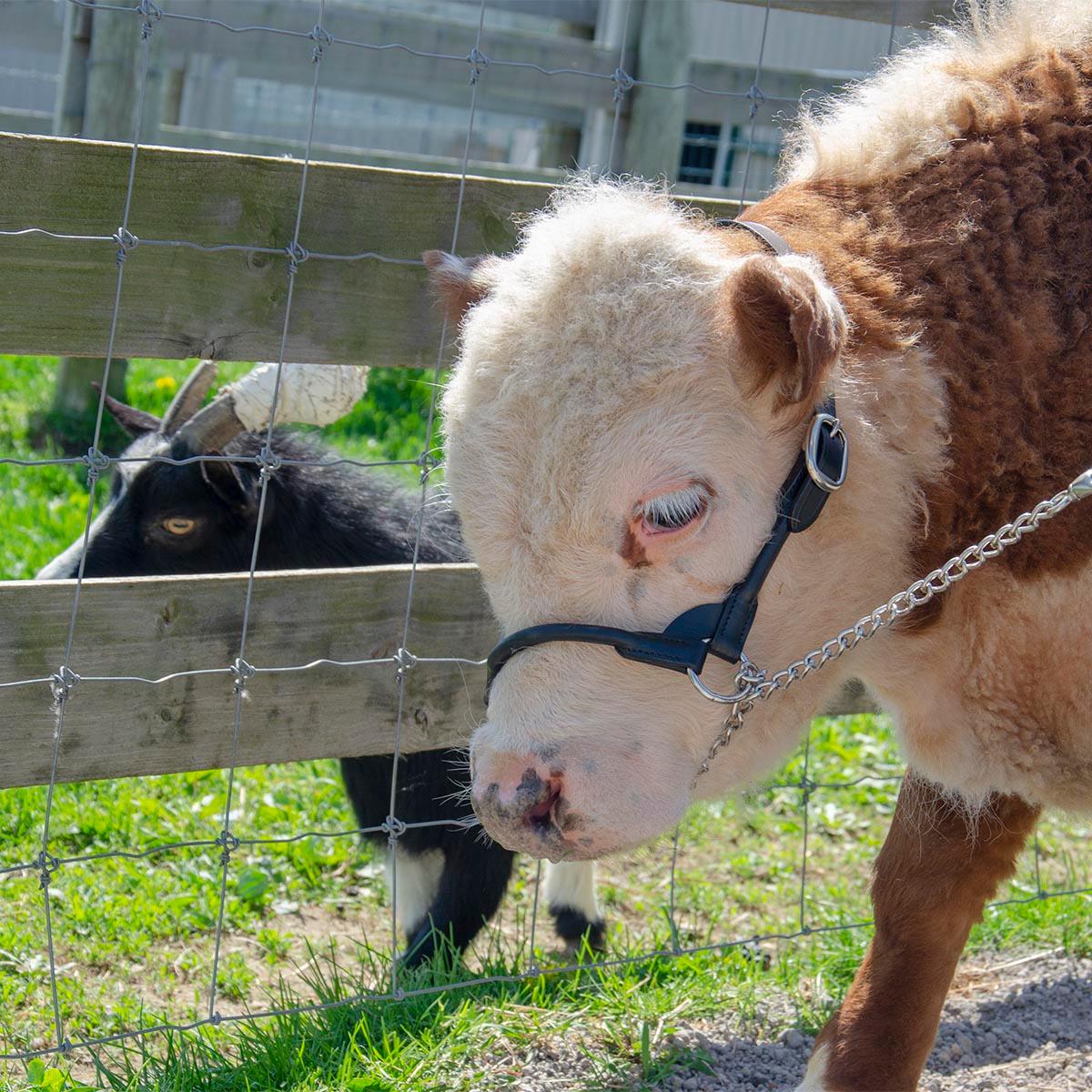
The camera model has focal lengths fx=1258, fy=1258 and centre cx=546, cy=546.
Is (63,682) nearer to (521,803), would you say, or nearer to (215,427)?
(521,803)

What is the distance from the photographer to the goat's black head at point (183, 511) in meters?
4.10

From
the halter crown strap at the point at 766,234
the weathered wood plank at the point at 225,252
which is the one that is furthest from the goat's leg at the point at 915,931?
the weathered wood plank at the point at 225,252

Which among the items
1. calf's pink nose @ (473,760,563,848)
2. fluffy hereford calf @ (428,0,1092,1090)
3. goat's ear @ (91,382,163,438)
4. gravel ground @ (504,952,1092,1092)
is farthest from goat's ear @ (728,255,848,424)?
goat's ear @ (91,382,163,438)

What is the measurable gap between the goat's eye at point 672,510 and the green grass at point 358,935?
82 cm

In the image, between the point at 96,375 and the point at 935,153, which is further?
the point at 96,375

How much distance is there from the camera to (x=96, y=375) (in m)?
7.01

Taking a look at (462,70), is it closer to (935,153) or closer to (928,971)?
(935,153)

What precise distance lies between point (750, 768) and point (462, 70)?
631 centimetres

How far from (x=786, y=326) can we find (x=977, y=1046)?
2172 mm

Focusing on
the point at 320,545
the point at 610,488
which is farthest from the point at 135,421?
the point at 610,488

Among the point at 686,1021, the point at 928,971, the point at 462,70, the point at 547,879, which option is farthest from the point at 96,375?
the point at 928,971

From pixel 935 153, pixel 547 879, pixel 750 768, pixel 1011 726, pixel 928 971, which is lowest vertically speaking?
pixel 547 879

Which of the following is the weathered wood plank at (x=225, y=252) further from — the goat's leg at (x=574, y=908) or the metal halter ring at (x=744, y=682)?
the goat's leg at (x=574, y=908)

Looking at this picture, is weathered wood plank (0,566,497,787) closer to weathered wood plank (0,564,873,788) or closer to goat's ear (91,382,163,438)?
weathered wood plank (0,564,873,788)
